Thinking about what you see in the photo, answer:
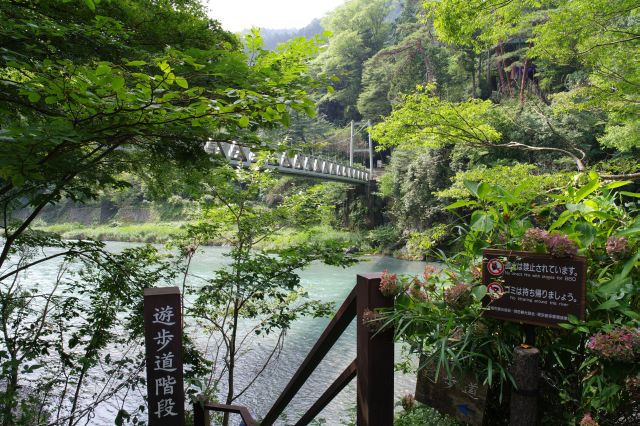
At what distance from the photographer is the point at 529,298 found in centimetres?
89

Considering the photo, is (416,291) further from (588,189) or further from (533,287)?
(588,189)

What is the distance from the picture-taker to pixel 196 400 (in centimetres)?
174

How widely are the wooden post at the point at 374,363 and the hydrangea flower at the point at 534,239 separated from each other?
0.35 meters

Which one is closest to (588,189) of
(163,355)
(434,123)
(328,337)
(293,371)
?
(328,337)

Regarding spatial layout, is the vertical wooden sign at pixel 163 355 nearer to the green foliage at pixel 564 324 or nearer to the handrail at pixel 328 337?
the handrail at pixel 328 337

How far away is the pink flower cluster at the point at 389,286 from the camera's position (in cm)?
106

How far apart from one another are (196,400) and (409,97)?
4163mm

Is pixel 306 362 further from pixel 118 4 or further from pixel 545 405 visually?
pixel 118 4

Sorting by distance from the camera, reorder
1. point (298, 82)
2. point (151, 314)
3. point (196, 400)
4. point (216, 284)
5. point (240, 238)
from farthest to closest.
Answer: point (240, 238)
point (216, 284)
point (298, 82)
point (196, 400)
point (151, 314)

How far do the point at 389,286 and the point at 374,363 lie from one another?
0.68ft

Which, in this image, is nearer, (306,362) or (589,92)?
(306,362)

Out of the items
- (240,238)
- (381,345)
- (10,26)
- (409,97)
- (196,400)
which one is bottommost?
(196,400)

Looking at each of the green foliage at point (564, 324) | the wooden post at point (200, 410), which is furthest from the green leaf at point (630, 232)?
A: the wooden post at point (200, 410)

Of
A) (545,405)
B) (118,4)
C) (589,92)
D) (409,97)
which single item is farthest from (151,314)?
(589,92)
